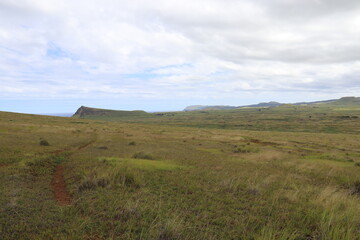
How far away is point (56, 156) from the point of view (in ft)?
56.9

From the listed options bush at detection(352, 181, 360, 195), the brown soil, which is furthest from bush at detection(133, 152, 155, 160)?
bush at detection(352, 181, 360, 195)

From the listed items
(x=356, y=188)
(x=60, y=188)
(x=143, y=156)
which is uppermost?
(x=60, y=188)

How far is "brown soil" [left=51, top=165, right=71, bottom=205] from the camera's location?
852cm

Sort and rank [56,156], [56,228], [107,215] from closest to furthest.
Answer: [56,228]
[107,215]
[56,156]

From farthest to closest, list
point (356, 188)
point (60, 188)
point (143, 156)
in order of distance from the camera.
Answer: point (143, 156), point (356, 188), point (60, 188)

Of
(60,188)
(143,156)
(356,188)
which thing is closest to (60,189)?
(60,188)

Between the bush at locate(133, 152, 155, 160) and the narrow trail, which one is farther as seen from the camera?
the bush at locate(133, 152, 155, 160)

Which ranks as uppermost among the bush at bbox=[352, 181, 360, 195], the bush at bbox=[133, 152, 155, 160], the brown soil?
the brown soil

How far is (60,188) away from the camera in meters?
10.2

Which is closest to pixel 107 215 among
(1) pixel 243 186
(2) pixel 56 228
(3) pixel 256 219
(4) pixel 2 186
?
(2) pixel 56 228

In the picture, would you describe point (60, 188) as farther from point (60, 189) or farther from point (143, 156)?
point (143, 156)

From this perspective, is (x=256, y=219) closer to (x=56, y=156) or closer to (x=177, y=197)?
(x=177, y=197)

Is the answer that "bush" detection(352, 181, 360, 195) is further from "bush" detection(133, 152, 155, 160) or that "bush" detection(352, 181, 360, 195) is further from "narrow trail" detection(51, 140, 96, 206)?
"narrow trail" detection(51, 140, 96, 206)

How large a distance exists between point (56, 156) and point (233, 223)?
16.0m
